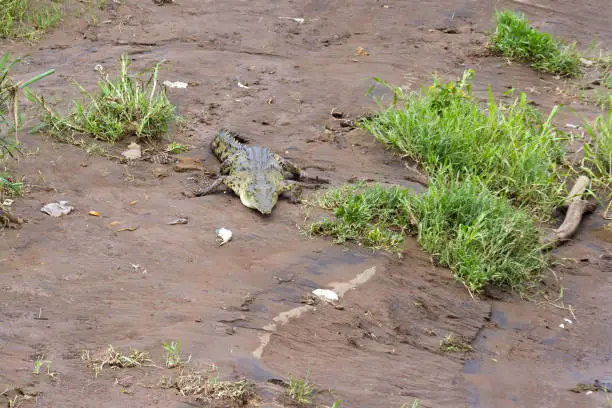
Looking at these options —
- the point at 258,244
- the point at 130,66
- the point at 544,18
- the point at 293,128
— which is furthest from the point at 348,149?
the point at 544,18

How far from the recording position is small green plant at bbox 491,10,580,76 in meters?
9.22

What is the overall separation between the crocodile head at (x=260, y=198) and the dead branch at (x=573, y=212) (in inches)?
84.9

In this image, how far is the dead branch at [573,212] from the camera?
247 inches

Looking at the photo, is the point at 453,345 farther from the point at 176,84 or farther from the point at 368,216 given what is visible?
the point at 176,84

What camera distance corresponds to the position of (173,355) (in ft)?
12.5

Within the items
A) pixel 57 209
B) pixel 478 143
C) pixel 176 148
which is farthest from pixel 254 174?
pixel 478 143

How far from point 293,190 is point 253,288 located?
1617mm

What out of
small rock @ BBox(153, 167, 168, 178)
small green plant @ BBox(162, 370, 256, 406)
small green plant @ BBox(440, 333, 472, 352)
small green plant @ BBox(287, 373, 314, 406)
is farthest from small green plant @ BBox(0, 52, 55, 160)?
small green plant @ BBox(440, 333, 472, 352)

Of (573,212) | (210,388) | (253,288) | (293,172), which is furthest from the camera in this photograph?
(293,172)

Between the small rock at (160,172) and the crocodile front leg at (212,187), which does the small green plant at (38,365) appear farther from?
the small rock at (160,172)

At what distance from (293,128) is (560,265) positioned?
2819 mm

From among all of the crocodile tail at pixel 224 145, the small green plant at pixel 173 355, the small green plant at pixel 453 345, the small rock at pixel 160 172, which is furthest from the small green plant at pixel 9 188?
the small green plant at pixel 453 345

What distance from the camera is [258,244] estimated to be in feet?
17.9

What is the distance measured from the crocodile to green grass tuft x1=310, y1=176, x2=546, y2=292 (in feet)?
1.29
